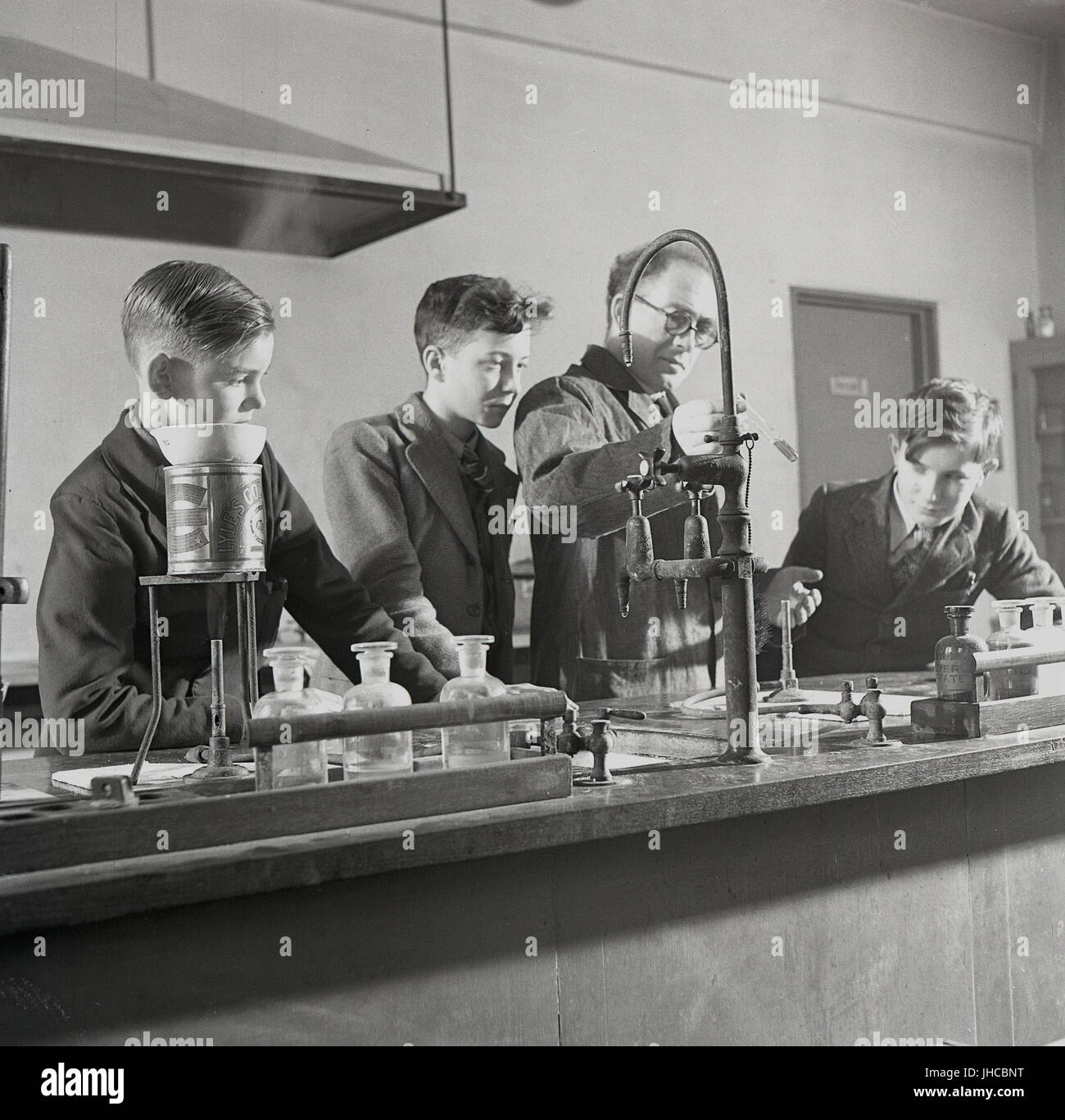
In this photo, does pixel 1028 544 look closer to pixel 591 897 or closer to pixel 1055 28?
pixel 1055 28

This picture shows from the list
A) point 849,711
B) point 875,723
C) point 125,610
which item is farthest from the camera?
point 125,610

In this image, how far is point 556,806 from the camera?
5.25ft

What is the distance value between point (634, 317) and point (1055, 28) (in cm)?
213

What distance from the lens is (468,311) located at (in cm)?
334

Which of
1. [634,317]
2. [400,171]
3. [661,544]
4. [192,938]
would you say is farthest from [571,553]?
[192,938]

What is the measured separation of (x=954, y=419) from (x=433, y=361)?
1.90 metres

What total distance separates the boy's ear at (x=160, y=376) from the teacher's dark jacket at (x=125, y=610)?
11 centimetres

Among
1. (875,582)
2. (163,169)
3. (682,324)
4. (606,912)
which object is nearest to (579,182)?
(682,324)

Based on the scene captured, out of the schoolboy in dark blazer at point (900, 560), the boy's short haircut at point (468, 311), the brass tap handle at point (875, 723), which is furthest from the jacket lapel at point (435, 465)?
the brass tap handle at point (875, 723)

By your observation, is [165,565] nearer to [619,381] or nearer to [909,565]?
[619,381]

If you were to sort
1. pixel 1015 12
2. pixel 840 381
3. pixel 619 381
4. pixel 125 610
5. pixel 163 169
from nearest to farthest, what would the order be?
pixel 125 610, pixel 163 169, pixel 619 381, pixel 840 381, pixel 1015 12

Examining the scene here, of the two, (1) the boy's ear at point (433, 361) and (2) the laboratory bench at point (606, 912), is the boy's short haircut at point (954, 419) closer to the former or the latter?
(1) the boy's ear at point (433, 361)

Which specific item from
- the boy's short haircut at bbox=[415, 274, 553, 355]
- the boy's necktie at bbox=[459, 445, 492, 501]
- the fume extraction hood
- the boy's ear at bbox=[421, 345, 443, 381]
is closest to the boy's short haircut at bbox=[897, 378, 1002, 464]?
the boy's short haircut at bbox=[415, 274, 553, 355]

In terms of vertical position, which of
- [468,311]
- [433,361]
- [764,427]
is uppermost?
[468,311]
